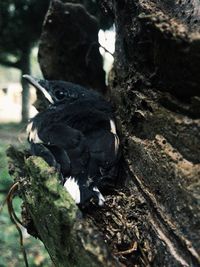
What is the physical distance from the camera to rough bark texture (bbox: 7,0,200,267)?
1.70 m

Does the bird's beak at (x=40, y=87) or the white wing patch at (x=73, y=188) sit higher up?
the bird's beak at (x=40, y=87)

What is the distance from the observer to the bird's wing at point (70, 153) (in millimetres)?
2041

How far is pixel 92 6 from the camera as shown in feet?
19.2

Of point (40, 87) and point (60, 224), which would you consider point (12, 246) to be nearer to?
point (40, 87)

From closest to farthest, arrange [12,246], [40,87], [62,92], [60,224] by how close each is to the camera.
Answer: [60,224]
[62,92]
[40,87]
[12,246]

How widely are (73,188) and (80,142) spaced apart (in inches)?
10.8

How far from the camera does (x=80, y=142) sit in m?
2.21

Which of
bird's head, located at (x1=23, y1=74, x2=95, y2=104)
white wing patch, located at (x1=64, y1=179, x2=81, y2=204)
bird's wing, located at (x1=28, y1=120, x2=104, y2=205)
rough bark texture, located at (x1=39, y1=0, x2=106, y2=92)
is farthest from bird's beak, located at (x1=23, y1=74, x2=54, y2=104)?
white wing patch, located at (x1=64, y1=179, x2=81, y2=204)

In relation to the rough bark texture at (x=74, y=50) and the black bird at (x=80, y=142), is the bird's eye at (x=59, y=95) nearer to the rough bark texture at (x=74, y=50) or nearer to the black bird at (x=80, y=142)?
the black bird at (x=80, y=142)

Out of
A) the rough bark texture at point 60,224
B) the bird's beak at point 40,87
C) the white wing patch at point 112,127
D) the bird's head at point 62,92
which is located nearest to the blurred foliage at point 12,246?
the bird's beak at point 40,87

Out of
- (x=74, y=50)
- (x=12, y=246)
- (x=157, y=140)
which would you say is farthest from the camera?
(x=12, y=246)

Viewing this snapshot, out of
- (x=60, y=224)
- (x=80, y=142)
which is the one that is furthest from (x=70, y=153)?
(x=60, y=224)

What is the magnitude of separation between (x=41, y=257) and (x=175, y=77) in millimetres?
3221

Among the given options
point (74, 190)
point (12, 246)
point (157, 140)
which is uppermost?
point (157, 140)
